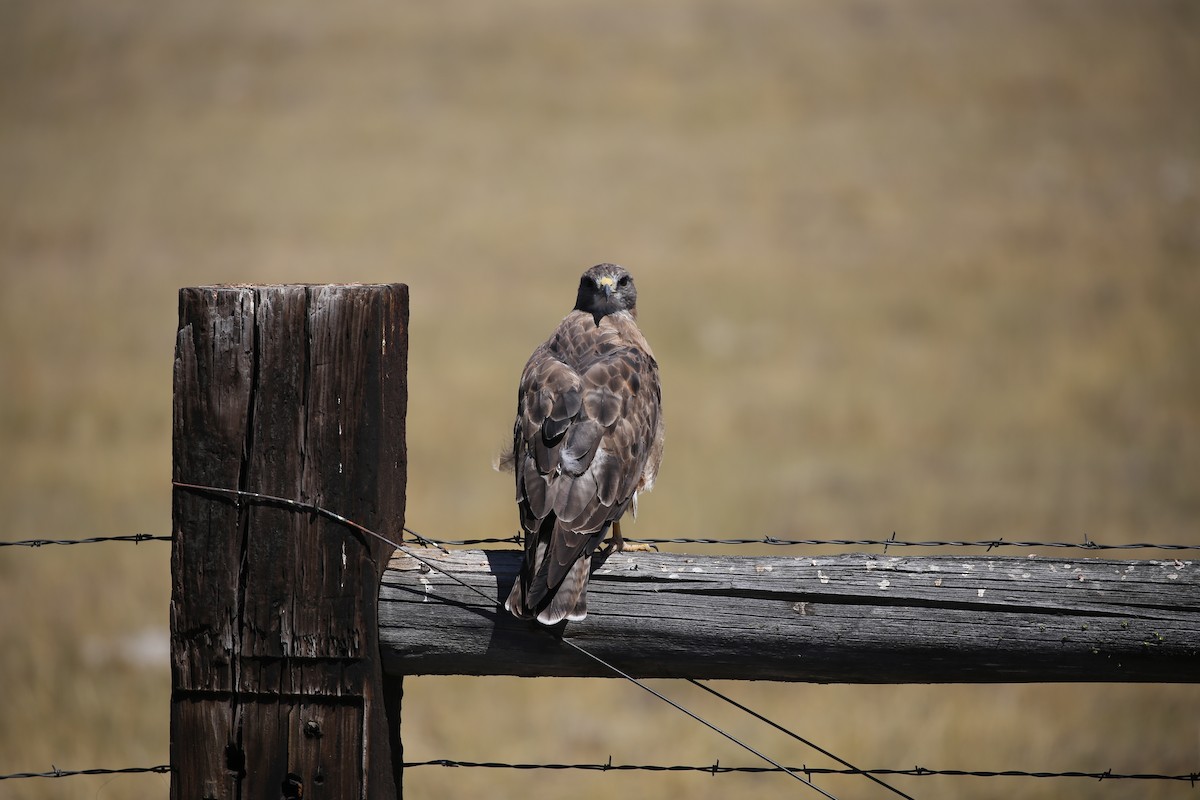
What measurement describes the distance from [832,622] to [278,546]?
141 centimetres

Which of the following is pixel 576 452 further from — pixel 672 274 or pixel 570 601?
pixel 672 274

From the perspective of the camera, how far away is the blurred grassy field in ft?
25.0

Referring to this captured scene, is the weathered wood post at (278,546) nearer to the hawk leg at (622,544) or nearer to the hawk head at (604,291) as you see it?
the hawk leg at (622,544)

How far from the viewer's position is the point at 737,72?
35219 millimetres

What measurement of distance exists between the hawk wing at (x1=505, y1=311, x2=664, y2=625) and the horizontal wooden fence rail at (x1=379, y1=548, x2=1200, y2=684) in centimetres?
10

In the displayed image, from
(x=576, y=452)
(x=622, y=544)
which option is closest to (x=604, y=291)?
(x=622, y=544)

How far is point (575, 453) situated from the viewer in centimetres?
376

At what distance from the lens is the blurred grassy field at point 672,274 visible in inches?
300

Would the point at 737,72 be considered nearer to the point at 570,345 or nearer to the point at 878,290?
the point at 878,290

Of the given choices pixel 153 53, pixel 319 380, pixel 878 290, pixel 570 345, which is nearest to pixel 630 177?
pixel 878 290

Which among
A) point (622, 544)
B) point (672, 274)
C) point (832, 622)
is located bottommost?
point (832, 622)

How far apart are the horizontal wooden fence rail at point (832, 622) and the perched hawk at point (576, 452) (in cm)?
10

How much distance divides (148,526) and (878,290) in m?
12.4

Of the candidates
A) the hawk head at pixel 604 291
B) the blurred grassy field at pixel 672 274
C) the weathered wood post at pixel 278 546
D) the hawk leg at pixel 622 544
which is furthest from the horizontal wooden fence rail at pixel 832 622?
the blurred grassy field at pixel 672 274
